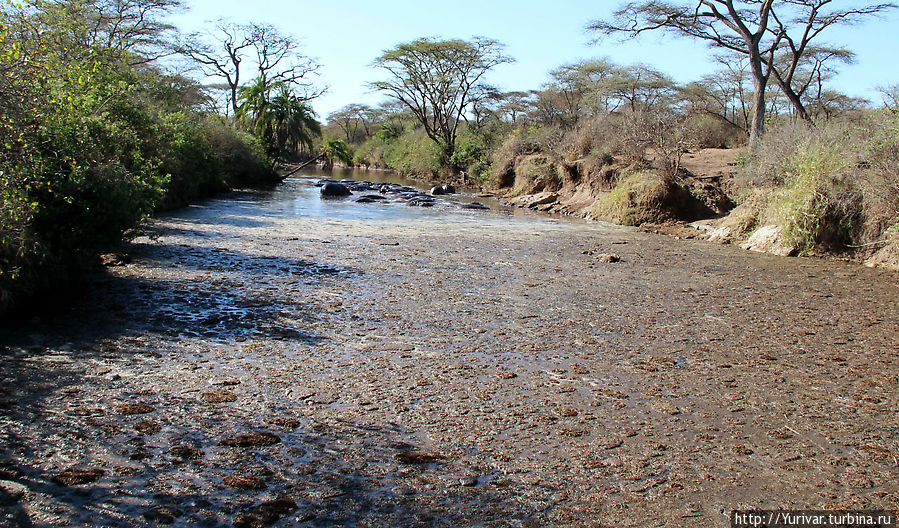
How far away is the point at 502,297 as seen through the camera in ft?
24.0

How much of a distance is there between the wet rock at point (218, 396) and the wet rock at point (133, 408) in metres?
0.32

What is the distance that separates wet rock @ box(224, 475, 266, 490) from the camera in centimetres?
296

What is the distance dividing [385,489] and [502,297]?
444cm

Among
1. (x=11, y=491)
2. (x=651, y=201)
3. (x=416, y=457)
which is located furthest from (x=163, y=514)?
(x=651, y=201)

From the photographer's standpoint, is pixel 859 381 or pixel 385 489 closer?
pixel 385 489

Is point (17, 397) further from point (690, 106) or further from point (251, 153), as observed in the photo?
point (690, 106)

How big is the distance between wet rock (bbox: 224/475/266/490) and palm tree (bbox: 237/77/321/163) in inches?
1193

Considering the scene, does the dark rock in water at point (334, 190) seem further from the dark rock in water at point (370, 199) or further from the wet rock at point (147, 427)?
the wet rock at point (147, 427)

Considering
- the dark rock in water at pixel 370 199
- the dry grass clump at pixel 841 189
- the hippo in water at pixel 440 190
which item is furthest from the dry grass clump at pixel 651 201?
the hippo in water at pixel 440 190

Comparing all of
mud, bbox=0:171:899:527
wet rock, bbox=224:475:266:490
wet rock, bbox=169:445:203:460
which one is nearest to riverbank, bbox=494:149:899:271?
mud, bbox=0:171:899:527

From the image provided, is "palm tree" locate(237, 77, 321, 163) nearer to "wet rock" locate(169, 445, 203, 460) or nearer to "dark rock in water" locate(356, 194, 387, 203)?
"dark rock in water" locate(356, 194, 387, 203)

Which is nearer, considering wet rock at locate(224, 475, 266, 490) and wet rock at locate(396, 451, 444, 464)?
wet rock at locate(224, 475, 266, 490)

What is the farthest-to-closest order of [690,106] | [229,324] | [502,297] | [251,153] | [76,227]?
[690,106] → [251,153] → [502,297] → [76,227] → [229,324]

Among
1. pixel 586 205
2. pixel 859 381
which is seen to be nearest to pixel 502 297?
pixel 859 381
